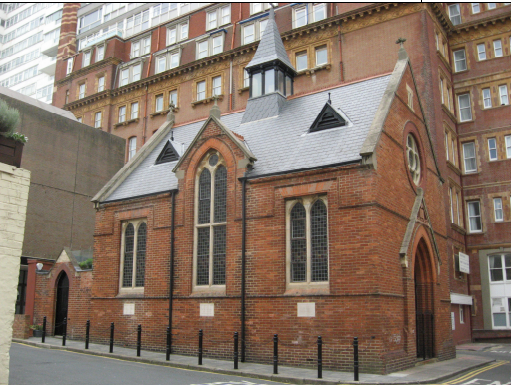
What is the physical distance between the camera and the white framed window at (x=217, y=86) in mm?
40500

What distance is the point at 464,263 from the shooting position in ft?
105

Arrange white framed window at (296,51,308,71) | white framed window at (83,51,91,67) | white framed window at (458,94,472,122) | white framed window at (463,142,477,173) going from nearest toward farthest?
white framed window at (463,142,477,173)
white framed window at (458,94,472,122)
white framed window at (296,51,308,71)
white framed window at (83,51,91,67)

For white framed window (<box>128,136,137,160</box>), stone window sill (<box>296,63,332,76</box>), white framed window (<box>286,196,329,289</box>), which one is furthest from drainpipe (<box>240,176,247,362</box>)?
white framed window (<box>128,136,137,160</box>)

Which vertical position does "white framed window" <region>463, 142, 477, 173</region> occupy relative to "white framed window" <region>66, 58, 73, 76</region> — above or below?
below

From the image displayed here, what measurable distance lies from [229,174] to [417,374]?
8.92 meters

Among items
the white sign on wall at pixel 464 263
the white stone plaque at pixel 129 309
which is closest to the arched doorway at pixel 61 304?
the white stone plaque at pixel 129 309

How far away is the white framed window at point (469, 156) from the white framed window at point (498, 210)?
266cm

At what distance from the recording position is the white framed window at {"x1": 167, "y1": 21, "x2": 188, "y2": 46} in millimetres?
45781

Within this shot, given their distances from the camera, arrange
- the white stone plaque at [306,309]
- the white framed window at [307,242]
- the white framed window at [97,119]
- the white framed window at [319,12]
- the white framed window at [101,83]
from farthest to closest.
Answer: the white framed window at [101,83] → the white framed window at [97,119] → the white framed window at [319,12] → the white framed window at [307,242] → the white stone plaque at [306,309]

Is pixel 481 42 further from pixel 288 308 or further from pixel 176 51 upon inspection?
pixel 288 308

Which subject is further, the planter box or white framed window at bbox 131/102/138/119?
white framed window at bbox 131/102/138/119

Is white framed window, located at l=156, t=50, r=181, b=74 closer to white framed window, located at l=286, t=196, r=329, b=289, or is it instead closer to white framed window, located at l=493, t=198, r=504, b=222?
white framed window, located at l=493, t=198, r=504, b=222

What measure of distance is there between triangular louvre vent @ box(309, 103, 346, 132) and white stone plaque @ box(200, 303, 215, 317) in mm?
7134

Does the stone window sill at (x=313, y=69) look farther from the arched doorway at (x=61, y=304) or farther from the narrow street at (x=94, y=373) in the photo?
the narrow street at (x=94, y=373)
